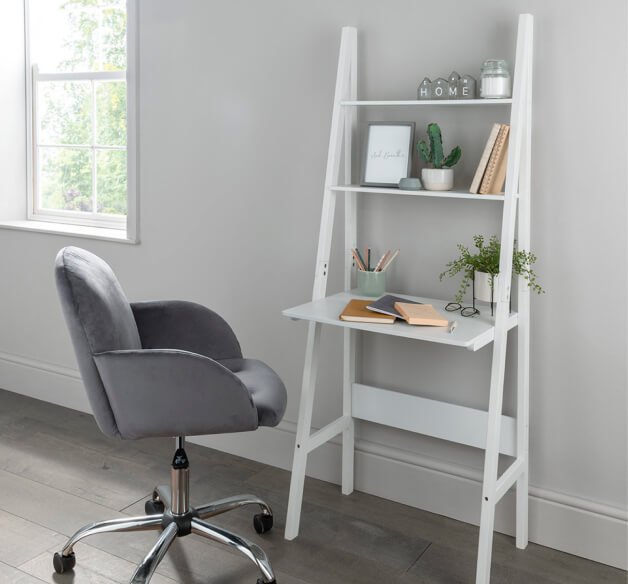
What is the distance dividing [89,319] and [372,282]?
3.12 ft

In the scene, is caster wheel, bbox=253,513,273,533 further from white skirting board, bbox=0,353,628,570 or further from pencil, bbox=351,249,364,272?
pencil, bbox=351,249,364,272

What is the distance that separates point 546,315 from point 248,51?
1462mm

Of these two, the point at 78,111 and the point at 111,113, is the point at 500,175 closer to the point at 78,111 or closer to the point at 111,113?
the point at 111,113

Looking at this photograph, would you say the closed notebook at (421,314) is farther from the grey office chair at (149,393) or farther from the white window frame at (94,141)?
the white window frame at (94,141)

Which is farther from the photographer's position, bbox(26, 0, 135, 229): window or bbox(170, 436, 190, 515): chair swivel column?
bbox(26, 0, 135, 229): window

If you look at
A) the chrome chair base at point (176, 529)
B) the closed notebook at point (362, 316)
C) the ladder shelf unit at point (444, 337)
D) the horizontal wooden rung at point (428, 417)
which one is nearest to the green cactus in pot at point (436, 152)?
the ladder shelf unit at point (444, 337)

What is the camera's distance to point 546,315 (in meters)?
2.52

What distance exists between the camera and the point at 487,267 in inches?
94.6

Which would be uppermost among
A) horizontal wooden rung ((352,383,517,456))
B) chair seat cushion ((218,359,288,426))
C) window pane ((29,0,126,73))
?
window pane ((29,0,126,73))

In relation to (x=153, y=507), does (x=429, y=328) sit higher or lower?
higher

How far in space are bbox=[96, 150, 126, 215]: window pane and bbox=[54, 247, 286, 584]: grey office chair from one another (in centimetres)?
137

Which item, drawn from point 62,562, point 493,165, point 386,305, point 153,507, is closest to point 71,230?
point 153,507

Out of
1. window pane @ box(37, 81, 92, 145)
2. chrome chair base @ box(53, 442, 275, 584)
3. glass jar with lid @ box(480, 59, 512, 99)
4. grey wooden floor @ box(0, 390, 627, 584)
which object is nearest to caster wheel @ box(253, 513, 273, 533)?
grey wooden floor @ box(0, 390, 627, 584)

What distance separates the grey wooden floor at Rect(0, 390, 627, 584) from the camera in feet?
7.84
